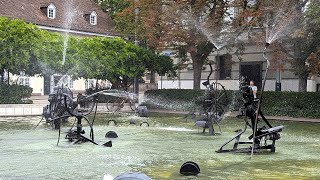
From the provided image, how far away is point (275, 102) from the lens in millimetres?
29938

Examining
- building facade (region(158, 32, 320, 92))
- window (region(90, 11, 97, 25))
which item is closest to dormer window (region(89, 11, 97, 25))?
window (region(90, 11, 97, 25))

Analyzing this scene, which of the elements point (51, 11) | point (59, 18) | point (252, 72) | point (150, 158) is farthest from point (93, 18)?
point (150, 158)

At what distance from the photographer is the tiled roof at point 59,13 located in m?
47.0

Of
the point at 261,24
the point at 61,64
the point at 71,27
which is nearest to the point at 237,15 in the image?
the point at 261,24

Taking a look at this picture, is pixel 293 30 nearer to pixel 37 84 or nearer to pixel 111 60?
pixel 111 60

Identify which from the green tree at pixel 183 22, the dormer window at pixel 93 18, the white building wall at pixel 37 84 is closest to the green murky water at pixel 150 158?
the green tree at pixel 183 22

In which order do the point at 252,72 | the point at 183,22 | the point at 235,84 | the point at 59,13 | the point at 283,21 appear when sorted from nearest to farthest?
the point at 283,21
the point at 183,22
the point at 235,84
the point at 252,72
the point at 59,13

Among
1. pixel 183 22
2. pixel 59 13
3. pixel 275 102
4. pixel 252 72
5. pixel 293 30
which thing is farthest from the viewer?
pixel 59 13

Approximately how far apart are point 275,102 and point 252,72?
10023 mm

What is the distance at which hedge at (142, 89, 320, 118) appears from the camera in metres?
28.1

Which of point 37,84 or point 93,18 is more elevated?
point 93,18

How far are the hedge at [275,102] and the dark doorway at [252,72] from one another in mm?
6578

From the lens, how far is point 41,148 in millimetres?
14172

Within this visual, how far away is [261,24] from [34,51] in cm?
1316
